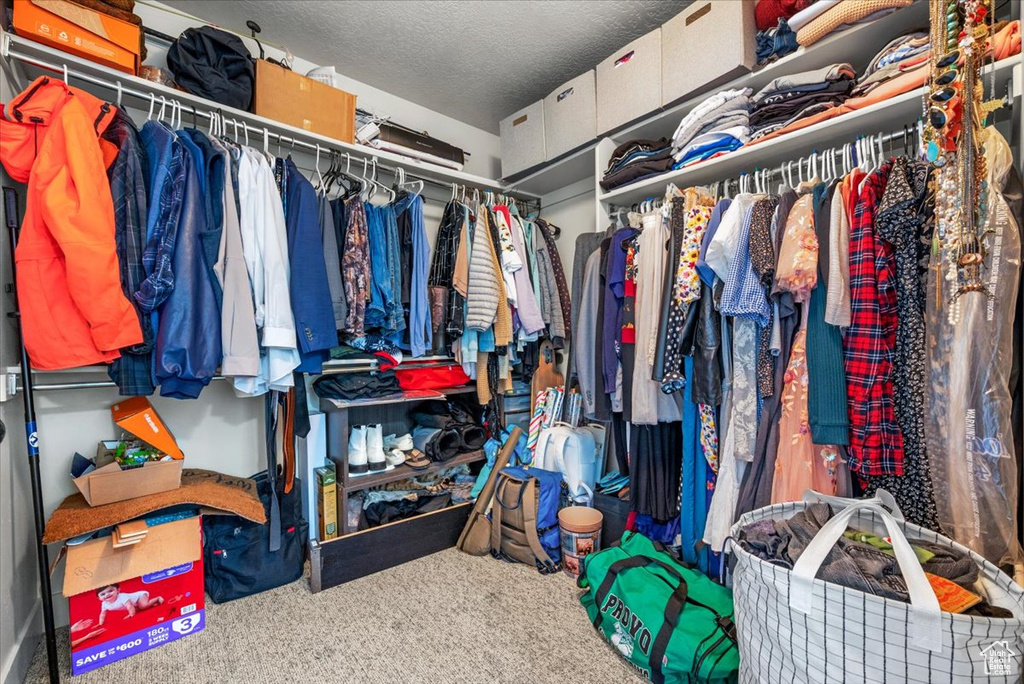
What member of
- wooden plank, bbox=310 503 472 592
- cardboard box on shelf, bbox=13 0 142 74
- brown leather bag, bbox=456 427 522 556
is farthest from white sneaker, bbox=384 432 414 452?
cardboard box on shelf, bbox=13 0 142 74

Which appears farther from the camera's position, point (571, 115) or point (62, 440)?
point (571, 115)

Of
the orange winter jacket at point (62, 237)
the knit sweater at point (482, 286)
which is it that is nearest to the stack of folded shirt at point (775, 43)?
the knit sweater at point (482, 286)

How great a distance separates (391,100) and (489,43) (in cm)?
76

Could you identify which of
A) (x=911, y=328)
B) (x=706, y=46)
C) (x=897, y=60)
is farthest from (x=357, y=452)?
(x=897, y=60)

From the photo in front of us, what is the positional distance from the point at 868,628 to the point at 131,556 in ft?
6.94

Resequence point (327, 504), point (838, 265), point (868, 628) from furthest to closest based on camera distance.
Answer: point (327, 504)
point (838, 265)
point (868, 628)

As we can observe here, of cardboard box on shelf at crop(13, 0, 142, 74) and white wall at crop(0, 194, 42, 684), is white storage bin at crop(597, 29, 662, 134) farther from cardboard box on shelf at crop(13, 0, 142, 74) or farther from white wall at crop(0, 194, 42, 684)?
white wall at crop(0, 194, 42, 684)

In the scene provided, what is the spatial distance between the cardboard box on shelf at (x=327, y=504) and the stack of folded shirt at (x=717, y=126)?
6.76 ft

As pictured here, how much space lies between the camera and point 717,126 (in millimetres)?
1812

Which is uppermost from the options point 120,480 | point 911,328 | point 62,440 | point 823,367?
point 911,328

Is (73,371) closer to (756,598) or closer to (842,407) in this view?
(756,598)

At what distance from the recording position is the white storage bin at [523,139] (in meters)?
2.48

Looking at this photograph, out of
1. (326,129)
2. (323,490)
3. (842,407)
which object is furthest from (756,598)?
(326,129)

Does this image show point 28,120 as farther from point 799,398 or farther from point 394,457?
point 799,398
